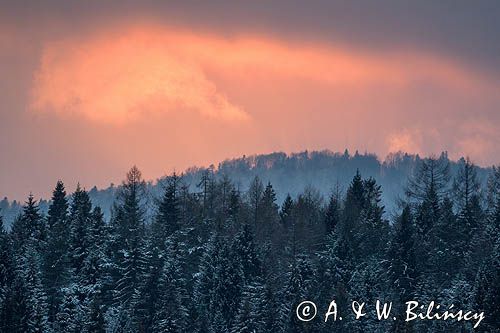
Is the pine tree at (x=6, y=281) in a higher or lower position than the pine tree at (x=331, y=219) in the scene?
lower

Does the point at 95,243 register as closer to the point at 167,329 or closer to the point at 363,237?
the point at 167,329

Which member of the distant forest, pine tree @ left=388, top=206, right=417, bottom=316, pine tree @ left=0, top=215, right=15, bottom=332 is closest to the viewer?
pine tree @ left=0, top=215, right=15, bottom=332

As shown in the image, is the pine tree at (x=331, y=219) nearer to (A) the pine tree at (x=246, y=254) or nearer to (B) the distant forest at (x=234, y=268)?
(B) the distant forest at (x=234, y=268)

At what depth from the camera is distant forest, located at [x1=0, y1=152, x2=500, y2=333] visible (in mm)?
98938

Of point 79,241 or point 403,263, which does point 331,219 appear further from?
point 79,241

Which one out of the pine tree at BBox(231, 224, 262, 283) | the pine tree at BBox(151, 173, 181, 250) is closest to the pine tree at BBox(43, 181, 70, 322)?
the pine tree at BBox(151, 173, 181, 250)

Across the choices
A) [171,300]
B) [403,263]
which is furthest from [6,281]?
[403,263]

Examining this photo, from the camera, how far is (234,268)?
106875 millimetres

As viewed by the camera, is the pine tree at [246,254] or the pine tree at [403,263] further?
the pine tree at [246,254]

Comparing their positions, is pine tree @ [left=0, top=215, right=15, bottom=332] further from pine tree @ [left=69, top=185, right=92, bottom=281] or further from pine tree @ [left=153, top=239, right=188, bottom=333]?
pine tree @ [left=153, top=239, right=188, bottom=333]

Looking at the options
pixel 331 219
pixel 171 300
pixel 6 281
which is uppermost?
pixel 331 219

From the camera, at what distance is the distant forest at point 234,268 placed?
325 ft

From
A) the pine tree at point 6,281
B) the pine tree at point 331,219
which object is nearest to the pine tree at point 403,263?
the pine tree at point 331,219

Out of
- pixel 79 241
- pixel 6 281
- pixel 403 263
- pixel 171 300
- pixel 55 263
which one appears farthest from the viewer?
pixel 79 241
